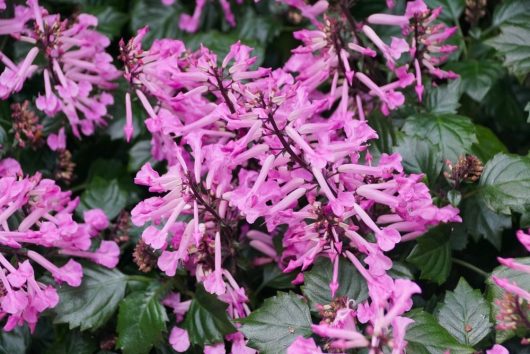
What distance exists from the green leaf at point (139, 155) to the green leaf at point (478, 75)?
0.76 metres

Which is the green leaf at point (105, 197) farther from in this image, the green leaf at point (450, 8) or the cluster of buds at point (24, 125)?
the green leaf at point (450, 8)

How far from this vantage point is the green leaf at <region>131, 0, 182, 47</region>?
6.47ft

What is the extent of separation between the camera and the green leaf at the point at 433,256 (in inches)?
53.4

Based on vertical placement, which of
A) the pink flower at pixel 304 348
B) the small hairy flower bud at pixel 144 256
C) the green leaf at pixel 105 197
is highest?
the pink flower at pixel 304 348

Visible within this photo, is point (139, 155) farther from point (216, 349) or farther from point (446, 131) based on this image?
point (446, 131)

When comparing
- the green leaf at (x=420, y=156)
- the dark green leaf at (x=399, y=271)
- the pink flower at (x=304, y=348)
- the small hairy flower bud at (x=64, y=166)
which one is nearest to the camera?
the pink flower at (x=304, y=348)

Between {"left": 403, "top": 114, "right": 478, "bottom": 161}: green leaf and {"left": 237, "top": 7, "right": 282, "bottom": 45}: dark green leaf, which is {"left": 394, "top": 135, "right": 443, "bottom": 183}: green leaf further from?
{"left": 237, "top": 7, "right": 282, "bottom": 45}: dark green leaf

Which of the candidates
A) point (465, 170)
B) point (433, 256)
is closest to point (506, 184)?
point (465, 170)

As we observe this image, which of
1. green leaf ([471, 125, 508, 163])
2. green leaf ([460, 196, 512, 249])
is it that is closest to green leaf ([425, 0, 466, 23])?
green leaf ([471, 125, 508, 163])

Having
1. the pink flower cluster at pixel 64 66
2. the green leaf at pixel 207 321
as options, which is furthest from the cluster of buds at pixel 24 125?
the green leaf at pixel 207 321

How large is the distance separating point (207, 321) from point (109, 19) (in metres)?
0.94

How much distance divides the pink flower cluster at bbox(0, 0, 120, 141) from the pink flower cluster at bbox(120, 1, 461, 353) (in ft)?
0.63

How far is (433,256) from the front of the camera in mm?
1378

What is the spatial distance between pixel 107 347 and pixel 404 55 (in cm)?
94
